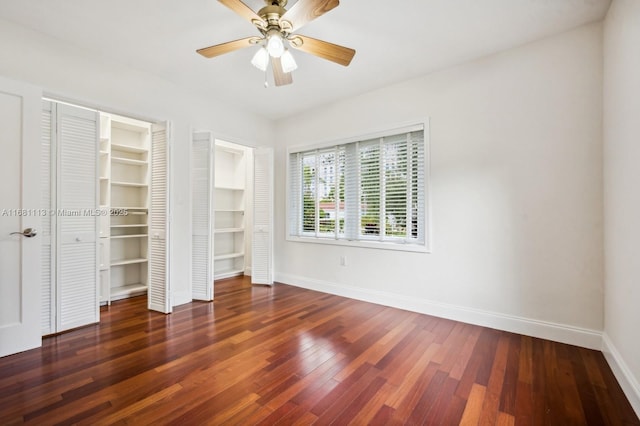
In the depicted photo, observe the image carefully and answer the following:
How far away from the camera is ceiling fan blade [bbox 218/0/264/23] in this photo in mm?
1824

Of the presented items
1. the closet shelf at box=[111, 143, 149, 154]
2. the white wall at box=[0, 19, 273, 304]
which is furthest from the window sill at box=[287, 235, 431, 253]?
the closet shelf at box=[111, 143, 149, 154]

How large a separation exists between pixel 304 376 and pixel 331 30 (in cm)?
284

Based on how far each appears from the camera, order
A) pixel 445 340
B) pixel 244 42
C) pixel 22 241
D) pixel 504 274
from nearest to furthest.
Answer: pixel 244 42, pixel 22 241, pixel 445 340, pixel 504 274

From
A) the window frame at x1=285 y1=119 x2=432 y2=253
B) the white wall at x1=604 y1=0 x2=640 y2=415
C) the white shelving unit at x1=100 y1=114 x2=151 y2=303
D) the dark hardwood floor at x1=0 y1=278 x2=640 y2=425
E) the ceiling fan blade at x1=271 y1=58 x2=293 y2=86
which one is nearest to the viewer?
the dark hardwood floor at x1=0 y1=278 x2=640 y2=425

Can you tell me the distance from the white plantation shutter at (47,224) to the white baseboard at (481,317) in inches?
118

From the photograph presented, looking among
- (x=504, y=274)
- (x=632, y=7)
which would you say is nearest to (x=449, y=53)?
(x=632, y=7)

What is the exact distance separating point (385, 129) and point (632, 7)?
2.18m

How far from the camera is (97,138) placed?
3.07m

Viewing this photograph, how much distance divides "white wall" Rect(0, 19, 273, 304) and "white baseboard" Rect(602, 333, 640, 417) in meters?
4.09

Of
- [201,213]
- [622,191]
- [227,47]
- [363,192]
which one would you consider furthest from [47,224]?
[622,191]

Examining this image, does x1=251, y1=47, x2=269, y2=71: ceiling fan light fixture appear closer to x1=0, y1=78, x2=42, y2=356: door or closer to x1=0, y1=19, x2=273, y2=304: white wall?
x1=0, y1=19, x2=273, y2=304: white wall

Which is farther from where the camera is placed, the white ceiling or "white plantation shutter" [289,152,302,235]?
"white plantation shutter" [289,152,302,235]

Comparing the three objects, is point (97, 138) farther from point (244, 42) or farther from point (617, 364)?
point (617, 364)

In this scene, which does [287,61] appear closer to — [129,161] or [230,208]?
[129,161]
